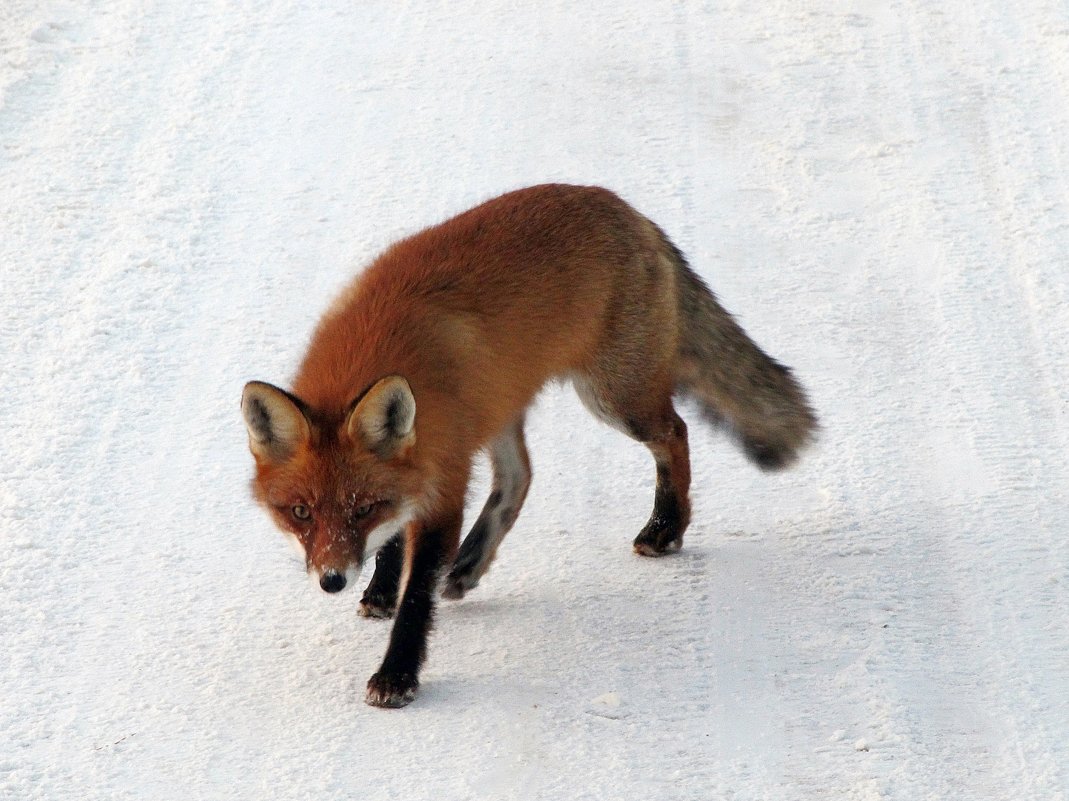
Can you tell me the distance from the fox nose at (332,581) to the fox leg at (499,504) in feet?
3.75

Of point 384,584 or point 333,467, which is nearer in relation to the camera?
point 333,467

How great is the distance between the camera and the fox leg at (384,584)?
5.26 metres

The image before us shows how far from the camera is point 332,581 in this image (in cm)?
434

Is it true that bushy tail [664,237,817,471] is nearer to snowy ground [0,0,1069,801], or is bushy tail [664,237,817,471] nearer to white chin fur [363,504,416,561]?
snowy ground [0,0,1069,801]

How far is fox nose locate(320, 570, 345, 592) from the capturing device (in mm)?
4336

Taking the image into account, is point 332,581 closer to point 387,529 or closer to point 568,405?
point 387,529

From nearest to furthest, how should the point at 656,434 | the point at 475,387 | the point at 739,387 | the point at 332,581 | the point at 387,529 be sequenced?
the point at 332,581 < the point at 387,529 < the point at 475,387 < the point at 656,434 < the point at 739,387

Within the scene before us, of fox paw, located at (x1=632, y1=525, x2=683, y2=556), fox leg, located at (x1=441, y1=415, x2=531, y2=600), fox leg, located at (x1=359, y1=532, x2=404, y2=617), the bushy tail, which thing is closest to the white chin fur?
fox leg, located at (x1=359, y1=532, x2=404, y2=617)

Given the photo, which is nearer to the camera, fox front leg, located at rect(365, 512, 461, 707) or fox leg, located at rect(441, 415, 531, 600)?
fox front leg, located at rect(365, 512, 461, 707)

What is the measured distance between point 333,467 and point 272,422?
0.24 meters

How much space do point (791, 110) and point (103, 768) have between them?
6174 millimetres

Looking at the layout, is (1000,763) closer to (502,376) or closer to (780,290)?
(502,376)

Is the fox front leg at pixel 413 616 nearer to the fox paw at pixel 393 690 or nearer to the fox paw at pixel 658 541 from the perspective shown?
the fox paw at pixel 393 690

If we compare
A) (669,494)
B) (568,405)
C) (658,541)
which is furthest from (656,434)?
(568,405)
